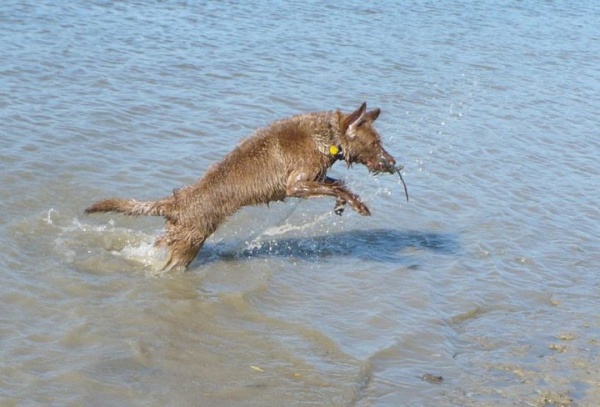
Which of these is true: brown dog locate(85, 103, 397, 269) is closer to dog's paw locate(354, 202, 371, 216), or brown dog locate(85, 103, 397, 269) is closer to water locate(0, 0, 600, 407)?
dog's paw locate(354, 202, 371, 216)

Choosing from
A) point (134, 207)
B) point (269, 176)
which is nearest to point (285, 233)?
point (269, 176)

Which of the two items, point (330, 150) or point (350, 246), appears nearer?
point (330, 150)

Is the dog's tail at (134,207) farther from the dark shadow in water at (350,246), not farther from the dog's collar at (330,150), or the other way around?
the dog's collar at (330,150)

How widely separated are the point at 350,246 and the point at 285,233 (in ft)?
2.30

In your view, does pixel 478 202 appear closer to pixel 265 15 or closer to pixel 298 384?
pixel 298 384

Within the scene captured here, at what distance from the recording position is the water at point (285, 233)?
6434mm

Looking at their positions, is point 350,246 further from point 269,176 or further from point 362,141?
point 269,176

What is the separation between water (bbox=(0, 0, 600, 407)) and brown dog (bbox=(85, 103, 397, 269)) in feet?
1.32

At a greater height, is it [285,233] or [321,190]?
[321,190]

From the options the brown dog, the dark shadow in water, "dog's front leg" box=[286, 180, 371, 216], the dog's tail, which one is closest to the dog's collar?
the brown dog

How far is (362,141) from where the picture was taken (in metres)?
8.56

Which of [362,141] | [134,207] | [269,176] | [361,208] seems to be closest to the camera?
[134,207]

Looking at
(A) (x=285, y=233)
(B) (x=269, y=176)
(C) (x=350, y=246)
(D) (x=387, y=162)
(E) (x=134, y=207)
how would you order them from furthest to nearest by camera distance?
(A) (x=285, y=233)
(C) (x=350, y=246)
(D) (x=387, y=162)
(B) (x=269, y=176)
(E) (x=134, y=207)

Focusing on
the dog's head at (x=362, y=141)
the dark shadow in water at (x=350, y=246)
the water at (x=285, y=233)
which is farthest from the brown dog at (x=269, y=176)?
the dark shadow in water at (x=350, y=246)
